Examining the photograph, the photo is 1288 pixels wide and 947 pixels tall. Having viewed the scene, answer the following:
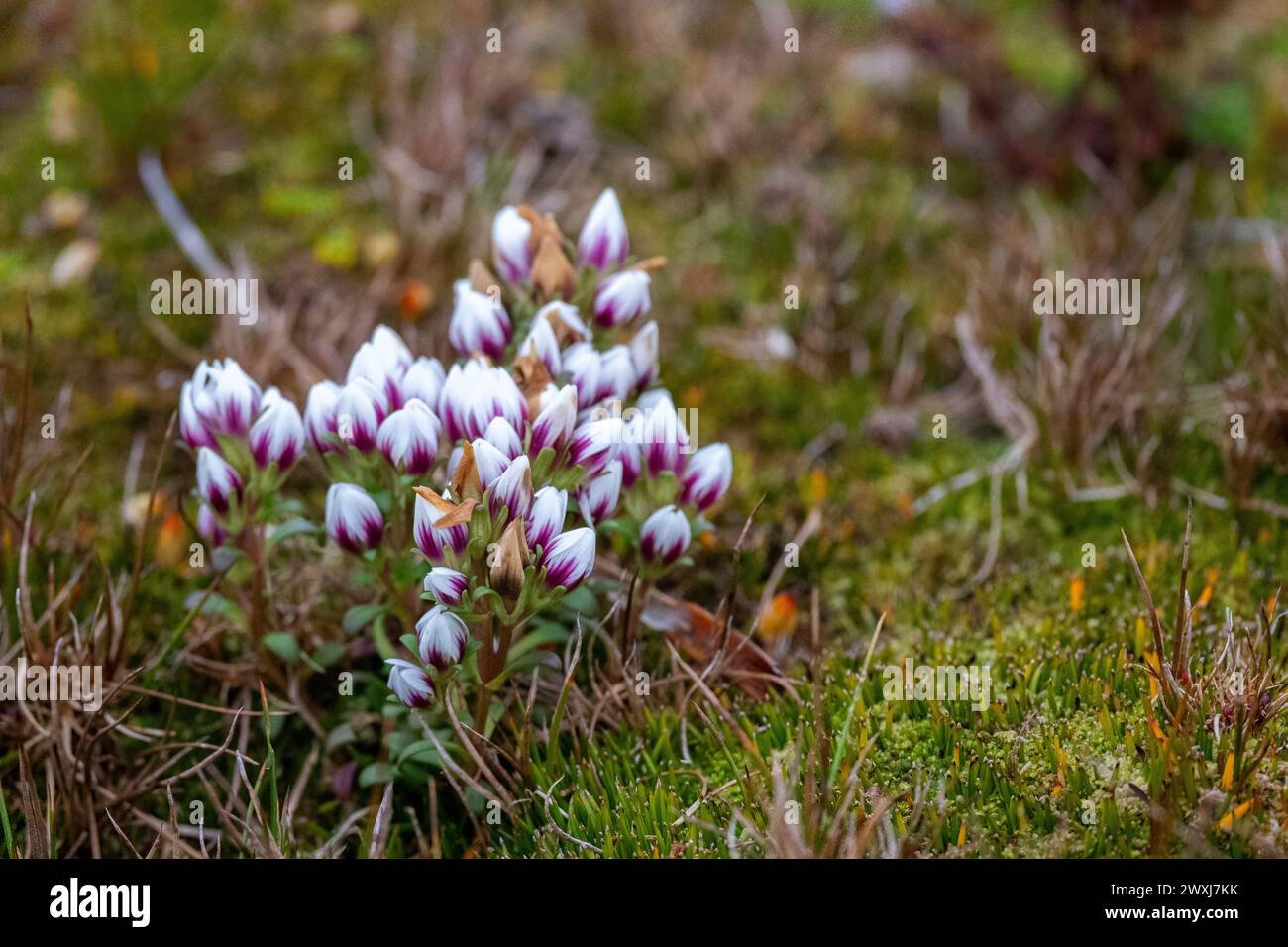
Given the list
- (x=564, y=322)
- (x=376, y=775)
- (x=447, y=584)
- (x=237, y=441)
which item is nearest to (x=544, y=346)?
(x=564, y=322)

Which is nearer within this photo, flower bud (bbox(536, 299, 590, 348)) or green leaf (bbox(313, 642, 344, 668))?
flower bud (bbox(536, 299, 590, 348))

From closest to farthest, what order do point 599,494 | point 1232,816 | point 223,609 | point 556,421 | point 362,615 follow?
point 1232,816 < point 556,421 < point 599,494 < point 362,615 < point 223,609

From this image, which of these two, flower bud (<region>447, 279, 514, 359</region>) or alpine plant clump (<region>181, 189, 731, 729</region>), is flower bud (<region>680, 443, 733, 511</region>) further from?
flower bud (<region>447, 279, 514, 359</region>)

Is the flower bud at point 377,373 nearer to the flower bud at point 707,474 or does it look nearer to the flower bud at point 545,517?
the flower bud at point 545,517

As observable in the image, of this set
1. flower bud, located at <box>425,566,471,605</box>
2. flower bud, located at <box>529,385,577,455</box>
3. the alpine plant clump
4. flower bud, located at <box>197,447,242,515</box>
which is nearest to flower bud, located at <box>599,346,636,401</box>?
the alpine plant clump

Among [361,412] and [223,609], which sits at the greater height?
[361,412]

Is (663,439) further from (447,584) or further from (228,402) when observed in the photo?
(228,402)

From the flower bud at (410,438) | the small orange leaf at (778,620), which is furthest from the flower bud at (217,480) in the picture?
the small orange leaf at (778,620)
